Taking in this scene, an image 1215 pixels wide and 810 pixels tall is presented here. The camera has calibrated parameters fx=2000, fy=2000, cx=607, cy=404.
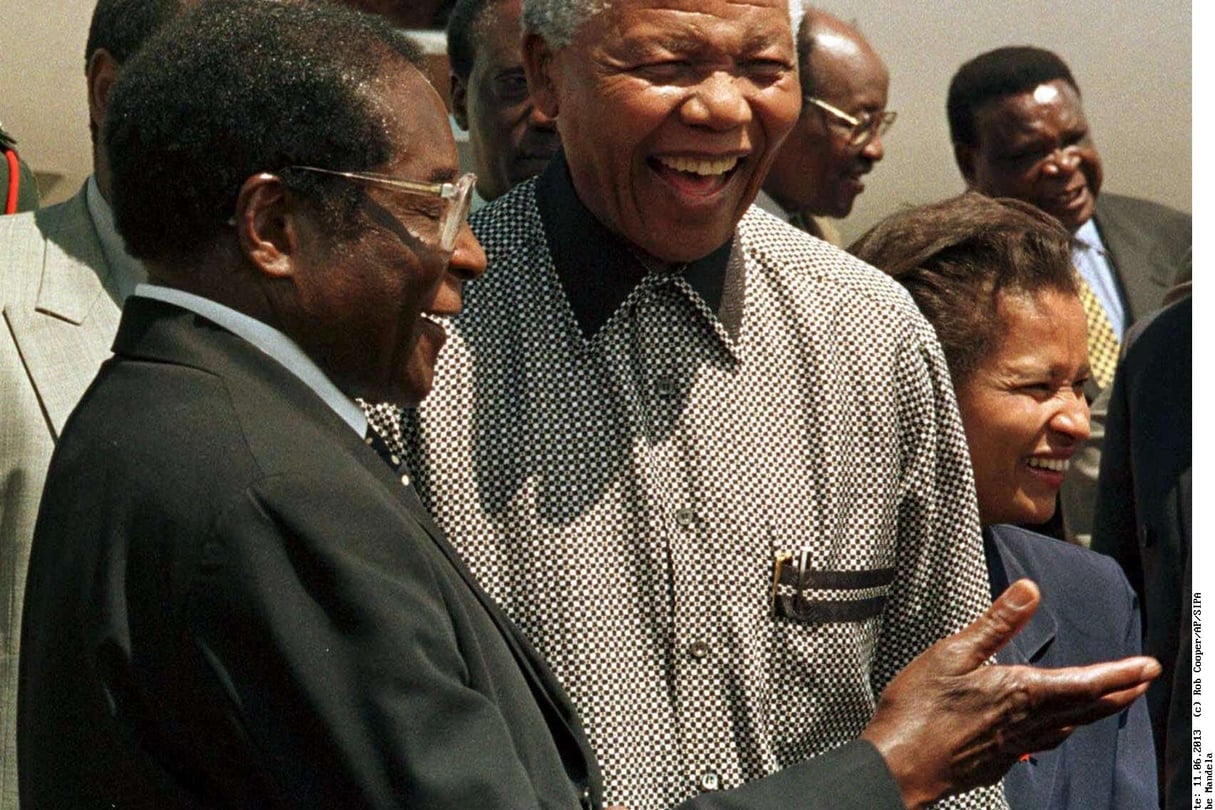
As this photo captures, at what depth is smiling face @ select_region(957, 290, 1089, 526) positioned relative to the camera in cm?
338

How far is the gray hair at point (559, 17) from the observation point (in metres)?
2.59

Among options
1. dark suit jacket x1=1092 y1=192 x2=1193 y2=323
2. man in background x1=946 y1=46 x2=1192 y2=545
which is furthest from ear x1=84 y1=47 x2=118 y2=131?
dark suit jacket x1=1092 y1=192 x2=1193 y2=323

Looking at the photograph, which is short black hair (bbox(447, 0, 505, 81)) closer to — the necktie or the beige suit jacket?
the beige suit jacket

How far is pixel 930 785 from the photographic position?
218cm

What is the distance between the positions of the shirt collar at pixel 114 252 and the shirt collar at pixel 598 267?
0.71 meters

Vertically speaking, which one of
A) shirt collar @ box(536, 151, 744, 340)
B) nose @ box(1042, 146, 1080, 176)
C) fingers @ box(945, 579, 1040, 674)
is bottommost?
nose @ box(1042, 146, 1080, 176)

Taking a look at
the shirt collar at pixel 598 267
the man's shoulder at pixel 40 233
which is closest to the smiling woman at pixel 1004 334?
the shirt collar at pixel 598 267

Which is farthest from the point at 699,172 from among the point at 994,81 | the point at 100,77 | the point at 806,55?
the point at 994,81

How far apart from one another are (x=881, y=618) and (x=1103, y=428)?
259 centimetres

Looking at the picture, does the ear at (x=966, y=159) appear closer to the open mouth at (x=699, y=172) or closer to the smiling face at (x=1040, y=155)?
the smiling face at (x=1040, y=155)

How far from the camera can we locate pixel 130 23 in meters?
3.09

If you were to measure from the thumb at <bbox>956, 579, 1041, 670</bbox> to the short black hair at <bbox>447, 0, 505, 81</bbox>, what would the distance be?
2.37 m

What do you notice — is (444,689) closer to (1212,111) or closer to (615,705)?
(615,705)

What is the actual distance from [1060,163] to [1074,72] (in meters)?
1.88
